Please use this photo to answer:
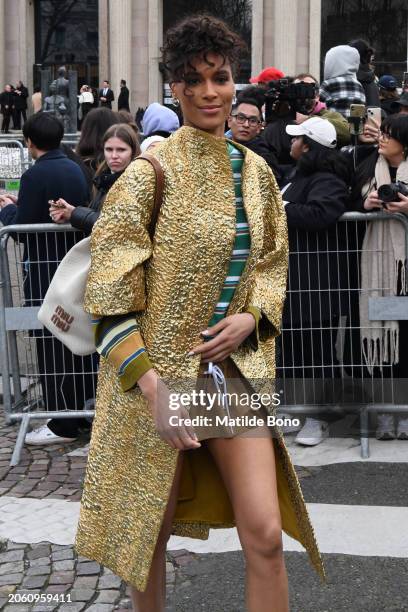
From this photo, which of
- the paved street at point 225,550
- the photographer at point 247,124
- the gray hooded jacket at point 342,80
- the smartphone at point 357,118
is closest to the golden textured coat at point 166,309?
the paved street at point 225,550

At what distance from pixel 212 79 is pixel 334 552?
2366 mm

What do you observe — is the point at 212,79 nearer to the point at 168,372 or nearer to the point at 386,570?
the point at 168,372

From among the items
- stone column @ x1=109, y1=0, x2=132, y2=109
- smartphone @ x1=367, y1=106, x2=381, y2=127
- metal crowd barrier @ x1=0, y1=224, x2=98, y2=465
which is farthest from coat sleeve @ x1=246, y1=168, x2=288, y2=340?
stone column @ x1=109, y1=0, x2=132, y2=109

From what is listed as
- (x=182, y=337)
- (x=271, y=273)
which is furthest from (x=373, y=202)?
(x=182, y=337)

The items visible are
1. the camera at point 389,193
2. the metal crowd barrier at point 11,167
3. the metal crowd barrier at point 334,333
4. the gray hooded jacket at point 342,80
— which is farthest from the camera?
the metal crowd barrier at point 11,167

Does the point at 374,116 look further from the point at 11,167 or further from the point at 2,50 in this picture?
the point at 2,50

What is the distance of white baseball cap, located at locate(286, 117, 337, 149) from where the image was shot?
240 inches

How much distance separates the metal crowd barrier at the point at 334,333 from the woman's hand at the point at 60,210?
139 centimetres

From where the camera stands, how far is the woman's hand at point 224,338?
2938 mm

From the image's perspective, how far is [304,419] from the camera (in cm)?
634

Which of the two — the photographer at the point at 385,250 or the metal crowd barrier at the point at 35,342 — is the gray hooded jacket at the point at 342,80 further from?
the metal crowd barrier at the point at 35,342

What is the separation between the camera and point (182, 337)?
9.62ft

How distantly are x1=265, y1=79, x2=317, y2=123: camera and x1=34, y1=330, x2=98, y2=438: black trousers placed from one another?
2458 millimetres

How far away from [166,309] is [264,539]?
731 mm
